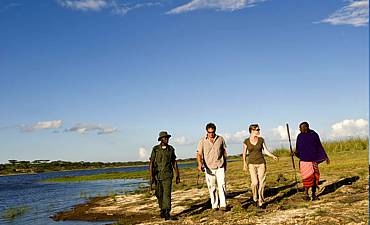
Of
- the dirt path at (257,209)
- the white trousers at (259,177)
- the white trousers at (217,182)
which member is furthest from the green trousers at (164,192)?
the white trousers at (259,177)

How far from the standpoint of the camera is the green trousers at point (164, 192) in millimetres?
12203

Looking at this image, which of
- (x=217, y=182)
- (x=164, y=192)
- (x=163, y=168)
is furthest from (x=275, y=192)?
(x=163, y=168)

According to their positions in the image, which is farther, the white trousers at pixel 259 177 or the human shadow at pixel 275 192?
the human shadow at pixel 275 192

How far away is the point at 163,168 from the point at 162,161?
19cm

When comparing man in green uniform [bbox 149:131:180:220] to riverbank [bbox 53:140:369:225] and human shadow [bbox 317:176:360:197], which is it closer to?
riverbank [bbox 53:140:369:225]

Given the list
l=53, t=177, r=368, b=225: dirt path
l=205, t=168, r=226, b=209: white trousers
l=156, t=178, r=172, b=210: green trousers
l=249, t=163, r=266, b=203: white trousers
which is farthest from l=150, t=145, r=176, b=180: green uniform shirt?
l=249, t=163, r=266, b=203: white trousers

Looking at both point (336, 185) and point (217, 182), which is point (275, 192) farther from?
point (217, 182)

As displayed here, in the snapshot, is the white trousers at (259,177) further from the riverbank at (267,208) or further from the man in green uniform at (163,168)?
the man in green uniform at (163,168)

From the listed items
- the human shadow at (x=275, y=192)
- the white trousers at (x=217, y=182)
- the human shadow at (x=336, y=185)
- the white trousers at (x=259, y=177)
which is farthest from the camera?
the human shadow at (x=336, y=185)

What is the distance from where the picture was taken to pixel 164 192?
12.2m

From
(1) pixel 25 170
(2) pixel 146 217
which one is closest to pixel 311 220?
(2) pixel 146 217

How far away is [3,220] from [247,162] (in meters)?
11.4

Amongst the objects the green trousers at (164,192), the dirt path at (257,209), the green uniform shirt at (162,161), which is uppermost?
the green uniform shirt at (162,161)

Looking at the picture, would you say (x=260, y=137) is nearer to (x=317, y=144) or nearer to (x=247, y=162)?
(x=247, y=162)
